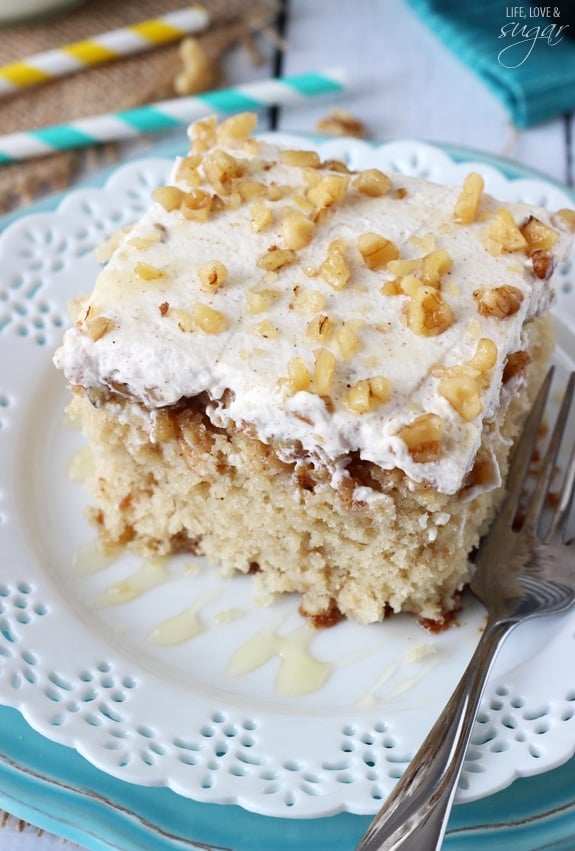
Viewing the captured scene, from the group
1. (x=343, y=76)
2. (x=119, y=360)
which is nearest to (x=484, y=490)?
(x=119, y=360)

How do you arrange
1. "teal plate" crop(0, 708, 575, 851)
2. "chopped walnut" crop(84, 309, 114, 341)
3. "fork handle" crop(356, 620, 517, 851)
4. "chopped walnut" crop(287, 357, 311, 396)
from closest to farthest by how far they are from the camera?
"fork handle" crop(356, 620, 517, 851)
"teal plate" crop(0, 708, 575, 851)
"chopped walnut" crop(287, 357, 311, 396)
"chopped walnut" crop(84, 309, 114, 341)

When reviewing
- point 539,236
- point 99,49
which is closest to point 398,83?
point 99,49

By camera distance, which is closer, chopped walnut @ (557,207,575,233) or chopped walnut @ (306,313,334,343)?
chopped walnut @ (306,313,334,343)

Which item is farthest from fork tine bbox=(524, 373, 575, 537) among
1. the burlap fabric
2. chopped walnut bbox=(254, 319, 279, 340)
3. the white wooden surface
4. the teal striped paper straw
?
the burlap fabric

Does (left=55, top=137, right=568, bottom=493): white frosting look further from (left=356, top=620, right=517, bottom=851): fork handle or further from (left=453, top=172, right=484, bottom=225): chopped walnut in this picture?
(left=356, top=620, right=517, bottom=851): fork handle

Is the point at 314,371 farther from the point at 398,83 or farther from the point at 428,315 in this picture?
the point at 398,83

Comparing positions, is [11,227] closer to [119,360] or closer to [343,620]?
[119,360]
